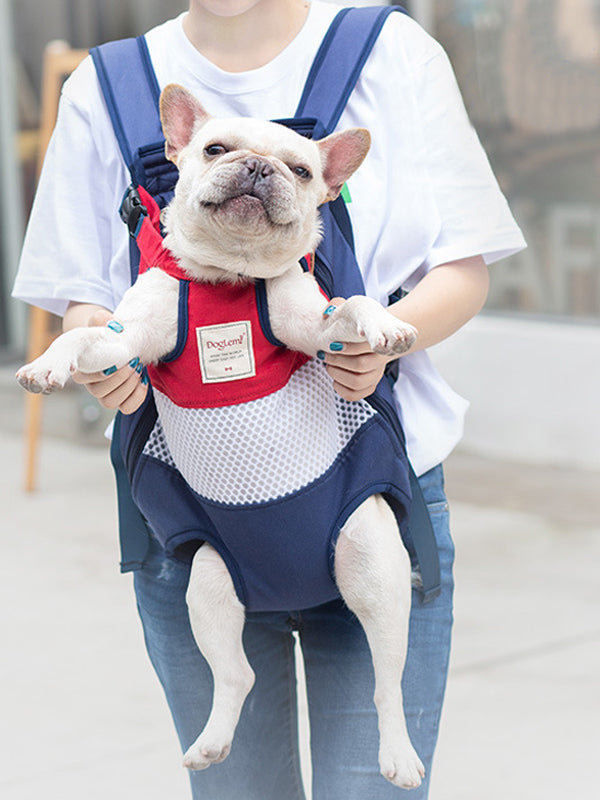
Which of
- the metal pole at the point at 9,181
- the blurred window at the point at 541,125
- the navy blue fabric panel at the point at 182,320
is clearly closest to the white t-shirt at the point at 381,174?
the navy blue fabric panel at the point at 182,320

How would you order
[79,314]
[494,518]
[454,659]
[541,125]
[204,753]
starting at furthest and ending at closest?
[541,125] < [494,518] < [454,659] < [79,314] < [204,753]

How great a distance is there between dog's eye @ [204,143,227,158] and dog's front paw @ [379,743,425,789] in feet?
2.77

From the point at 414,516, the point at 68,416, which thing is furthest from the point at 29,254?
the point at 68,416

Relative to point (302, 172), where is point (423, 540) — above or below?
below

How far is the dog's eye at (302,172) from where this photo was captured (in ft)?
5.25

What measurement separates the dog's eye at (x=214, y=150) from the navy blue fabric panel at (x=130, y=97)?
0.73 ft

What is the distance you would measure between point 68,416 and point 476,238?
659 centimetres

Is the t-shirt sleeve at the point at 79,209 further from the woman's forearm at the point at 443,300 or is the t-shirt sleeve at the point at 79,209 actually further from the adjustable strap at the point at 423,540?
the adjustable strap at the point at 423,540

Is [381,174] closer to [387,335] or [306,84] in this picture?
[306,84]

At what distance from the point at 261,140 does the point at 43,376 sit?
0.43 meters

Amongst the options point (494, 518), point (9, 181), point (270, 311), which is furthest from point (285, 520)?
point (9, 181)

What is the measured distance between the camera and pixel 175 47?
190 centimetres

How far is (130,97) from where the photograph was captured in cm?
184

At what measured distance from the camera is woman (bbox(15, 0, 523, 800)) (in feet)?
6.01
